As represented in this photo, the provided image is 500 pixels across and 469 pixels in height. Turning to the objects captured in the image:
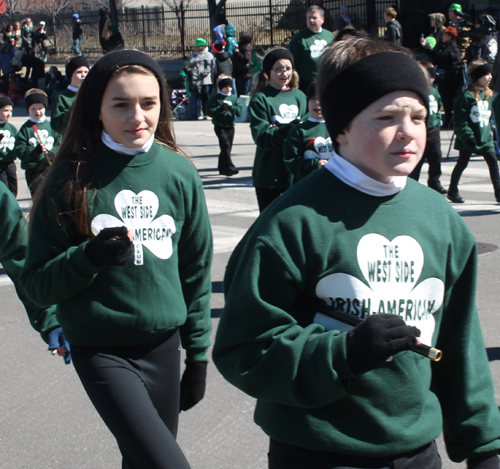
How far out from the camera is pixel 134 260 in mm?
2732

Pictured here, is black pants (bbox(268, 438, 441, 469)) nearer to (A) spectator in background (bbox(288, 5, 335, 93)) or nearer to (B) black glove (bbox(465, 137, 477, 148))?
(B) black glove (bbox(465, 137, 477, 148))

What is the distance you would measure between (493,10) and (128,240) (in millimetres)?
23007

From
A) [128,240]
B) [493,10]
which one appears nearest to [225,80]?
[128,240]

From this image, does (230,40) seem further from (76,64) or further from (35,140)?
(35,140)

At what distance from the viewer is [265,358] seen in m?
1.84

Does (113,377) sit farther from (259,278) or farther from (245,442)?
(245,442)

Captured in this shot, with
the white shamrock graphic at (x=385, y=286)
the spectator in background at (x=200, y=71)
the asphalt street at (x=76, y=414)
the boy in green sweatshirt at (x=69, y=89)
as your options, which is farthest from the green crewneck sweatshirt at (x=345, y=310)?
the spectator in background at (x=200, y=71)

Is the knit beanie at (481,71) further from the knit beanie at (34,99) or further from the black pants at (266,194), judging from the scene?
the knit beanie at (34,99)

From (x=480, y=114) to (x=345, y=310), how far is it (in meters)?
8.32

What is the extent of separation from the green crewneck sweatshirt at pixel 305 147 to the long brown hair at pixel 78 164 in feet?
9.64

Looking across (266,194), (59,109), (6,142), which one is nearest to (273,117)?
(266,194)

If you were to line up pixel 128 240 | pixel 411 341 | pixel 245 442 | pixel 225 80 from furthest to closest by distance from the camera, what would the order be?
pixel 225 80, pixel 245 442, pixel 128 240, pixel 411 341

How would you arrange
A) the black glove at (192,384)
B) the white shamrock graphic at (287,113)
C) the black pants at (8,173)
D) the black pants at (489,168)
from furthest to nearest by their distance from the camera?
the black pants at (489,168), the black pants at (8,173), the white shamrock graphic at (287,113), the black glove at (192,384)

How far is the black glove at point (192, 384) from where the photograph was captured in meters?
2.96
